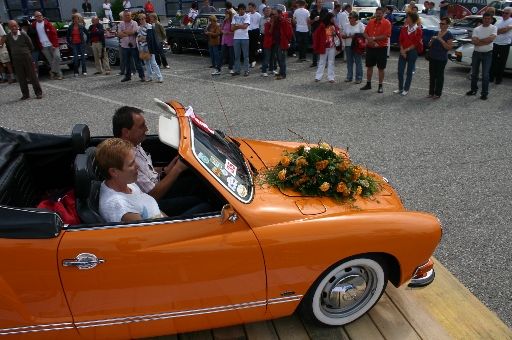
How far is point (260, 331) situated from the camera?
2.79 m

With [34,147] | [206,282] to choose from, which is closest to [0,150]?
[34,147]

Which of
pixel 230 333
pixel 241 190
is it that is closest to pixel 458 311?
pixel 230 333

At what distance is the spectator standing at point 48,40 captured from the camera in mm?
10227

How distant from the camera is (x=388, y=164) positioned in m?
5.54

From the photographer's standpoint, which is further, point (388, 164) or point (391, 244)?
point (388, 164)

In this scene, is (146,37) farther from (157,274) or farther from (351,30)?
(157,274)

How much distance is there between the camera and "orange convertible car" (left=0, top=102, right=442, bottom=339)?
88.0 inches

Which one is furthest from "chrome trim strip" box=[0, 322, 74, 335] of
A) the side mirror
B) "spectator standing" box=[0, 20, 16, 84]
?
"spectator standing" box=[0, 20, 16, 84]

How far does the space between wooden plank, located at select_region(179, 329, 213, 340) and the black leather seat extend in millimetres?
971

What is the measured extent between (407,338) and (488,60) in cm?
769

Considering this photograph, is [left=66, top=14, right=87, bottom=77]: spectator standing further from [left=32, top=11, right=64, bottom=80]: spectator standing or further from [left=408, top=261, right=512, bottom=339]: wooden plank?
[left=408, top=261, right=512, bottom=339]: wooden plank

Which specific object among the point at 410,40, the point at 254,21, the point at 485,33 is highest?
the point at 254,21

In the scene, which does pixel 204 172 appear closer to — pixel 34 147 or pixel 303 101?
pixel 34 147

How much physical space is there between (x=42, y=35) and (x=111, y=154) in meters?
9.58
